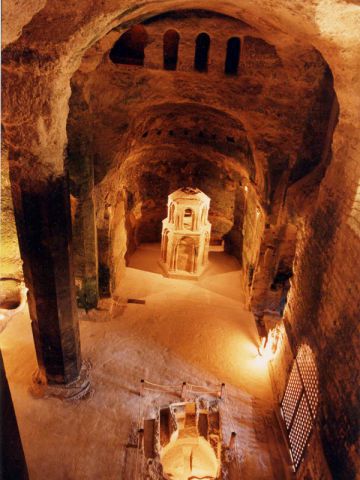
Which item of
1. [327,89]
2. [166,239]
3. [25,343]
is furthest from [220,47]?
[25,343]

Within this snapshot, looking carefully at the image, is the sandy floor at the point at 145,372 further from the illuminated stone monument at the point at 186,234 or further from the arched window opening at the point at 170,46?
the arched window opening at the point at 170,46

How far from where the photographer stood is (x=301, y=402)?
24.7 feet

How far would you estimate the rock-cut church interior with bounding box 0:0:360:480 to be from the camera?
5.82 meters

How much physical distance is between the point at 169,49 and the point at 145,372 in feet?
28.3

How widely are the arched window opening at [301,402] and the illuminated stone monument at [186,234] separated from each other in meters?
6.52

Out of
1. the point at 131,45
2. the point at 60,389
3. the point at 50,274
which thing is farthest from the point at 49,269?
the point at 131,45

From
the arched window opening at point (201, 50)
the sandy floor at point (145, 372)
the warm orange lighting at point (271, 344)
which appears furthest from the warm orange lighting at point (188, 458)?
the arched window opening at point (201, 50)

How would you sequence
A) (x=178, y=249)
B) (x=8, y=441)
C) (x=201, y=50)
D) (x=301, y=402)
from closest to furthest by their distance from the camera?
(x=8, y=441), (x=301, y=402), (x=201, y=50), (x=178, y=249)

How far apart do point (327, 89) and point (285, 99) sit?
0.97 m

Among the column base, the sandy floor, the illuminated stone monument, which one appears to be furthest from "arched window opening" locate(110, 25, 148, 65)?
the column base

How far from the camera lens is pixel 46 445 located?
7.36 meters

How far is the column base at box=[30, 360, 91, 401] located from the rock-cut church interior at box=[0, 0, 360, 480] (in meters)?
0.04

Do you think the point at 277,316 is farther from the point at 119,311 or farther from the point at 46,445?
the point at 46,445

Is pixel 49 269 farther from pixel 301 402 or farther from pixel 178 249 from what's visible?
pixel 178 249
